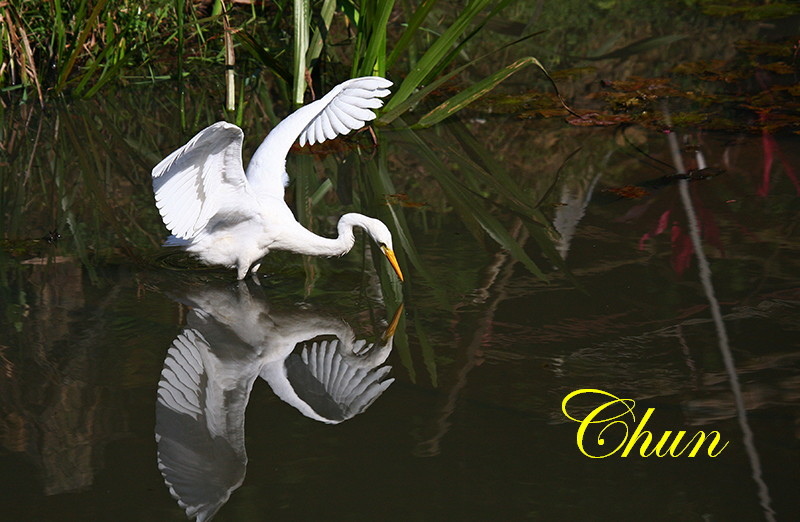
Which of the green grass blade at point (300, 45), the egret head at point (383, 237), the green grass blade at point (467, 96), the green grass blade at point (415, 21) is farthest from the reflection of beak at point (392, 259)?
the green grass blade at point (300, 45)

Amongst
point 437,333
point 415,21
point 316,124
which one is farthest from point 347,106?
point 415,21

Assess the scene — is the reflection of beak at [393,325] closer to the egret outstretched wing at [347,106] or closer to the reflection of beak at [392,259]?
the reflection of beak at [392,259]

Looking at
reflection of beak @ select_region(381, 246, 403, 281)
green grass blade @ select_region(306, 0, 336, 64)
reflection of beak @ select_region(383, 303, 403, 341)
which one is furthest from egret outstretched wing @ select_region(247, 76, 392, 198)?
green grass blade @ select_region(306, 0, 336, 64)

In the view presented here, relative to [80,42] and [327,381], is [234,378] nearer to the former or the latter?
[327,381]

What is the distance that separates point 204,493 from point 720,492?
1.52 m

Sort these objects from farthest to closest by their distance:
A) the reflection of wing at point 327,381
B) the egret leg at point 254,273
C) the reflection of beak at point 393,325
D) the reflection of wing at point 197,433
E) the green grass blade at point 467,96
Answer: the green grass blade at point 467,96 → the egret leg at point 254,273 → the reflection of beak at point 393,325 → the reflection of wing at point 327,381 → the reflection of wing at point 197,433

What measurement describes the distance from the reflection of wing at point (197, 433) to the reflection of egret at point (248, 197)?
2.01 ft

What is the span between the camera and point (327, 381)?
3.97 meters

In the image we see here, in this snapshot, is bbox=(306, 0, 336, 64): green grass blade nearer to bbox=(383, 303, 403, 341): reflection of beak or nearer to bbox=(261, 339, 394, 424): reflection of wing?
bbox=(383, 303, 403, 341): reflection of beak

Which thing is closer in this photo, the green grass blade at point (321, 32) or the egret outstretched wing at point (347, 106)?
the egret outstretched wing at point (347, 106)

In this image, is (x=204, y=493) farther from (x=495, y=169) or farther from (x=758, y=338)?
(x=495, y=169)

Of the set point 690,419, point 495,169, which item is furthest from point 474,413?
point 495,169

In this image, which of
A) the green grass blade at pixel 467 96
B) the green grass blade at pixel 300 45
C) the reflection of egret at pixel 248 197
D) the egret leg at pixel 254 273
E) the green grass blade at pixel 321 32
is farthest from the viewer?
the green grass blade at pixel 321 32

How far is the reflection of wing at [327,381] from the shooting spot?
3693 mm
